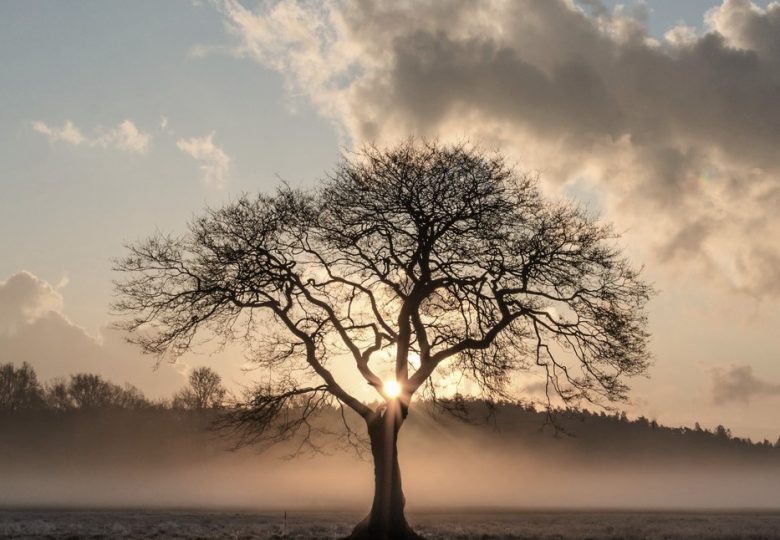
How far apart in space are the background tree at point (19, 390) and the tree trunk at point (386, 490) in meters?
85.4

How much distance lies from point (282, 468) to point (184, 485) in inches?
940

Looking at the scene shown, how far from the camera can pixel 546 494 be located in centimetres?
11231

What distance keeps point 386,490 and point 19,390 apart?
286 feet

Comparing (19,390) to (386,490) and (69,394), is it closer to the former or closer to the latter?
(69,394)

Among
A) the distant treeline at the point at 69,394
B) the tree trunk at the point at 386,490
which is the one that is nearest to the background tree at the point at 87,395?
the distant treeline at the point at 69,394

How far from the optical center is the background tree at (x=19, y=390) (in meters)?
96.3

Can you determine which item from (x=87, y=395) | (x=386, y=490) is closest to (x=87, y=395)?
(x=87, y=395)

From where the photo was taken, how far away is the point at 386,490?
80.2 ft

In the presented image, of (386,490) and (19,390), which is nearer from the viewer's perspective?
(386,490)

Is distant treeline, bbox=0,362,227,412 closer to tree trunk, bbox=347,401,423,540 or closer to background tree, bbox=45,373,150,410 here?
background tree, bbox=45,373,150,410

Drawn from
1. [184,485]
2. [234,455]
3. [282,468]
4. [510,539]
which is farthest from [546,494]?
[510,539]

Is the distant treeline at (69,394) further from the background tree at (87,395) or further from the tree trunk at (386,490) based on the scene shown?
the tree trunk at (386,490)

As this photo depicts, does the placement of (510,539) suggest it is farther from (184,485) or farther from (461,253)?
(184,485)

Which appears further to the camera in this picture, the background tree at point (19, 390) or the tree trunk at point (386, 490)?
the background tree at point (19, 390)
